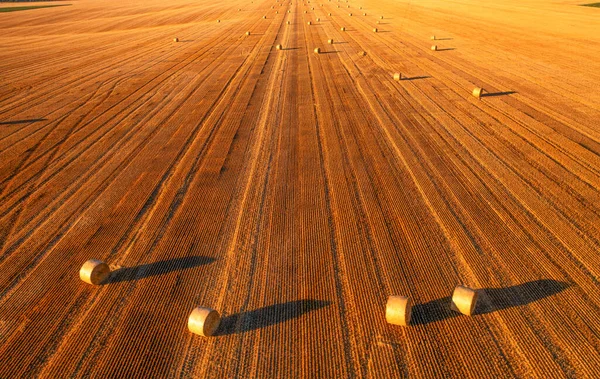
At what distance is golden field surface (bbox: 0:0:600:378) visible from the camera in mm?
5395

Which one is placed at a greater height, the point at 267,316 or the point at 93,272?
the point at 93,272

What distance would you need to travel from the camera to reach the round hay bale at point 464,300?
18.5ft

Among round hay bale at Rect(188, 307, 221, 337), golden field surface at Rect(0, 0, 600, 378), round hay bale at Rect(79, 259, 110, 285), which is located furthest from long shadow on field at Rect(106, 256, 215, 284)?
round hay bale at Rect(188, 307, 221, 337)

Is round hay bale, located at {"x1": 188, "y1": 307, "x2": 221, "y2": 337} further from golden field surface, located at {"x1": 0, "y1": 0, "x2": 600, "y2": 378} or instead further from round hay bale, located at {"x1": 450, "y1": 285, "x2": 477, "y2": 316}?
round hay bale, located at {"x1": 450, "y1": 285, "x2": 477, "y2": 316}

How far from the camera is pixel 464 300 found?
5660 millimetres

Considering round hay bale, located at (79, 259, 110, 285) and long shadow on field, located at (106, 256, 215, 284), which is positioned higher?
round hay bale, located at (79, 259, 110, 285)

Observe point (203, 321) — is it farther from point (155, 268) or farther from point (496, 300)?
point (496, 300)

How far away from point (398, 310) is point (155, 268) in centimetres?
468

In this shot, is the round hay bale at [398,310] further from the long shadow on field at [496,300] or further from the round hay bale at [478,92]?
the round hay bale at [478,92]

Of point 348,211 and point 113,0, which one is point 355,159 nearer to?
point 348,211

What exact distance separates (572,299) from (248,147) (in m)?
9.26

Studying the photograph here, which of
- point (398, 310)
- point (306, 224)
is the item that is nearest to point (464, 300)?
point (398, 310)

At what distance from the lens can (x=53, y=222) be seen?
8562 mm

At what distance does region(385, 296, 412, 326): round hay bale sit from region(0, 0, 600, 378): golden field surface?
17 centimetres
